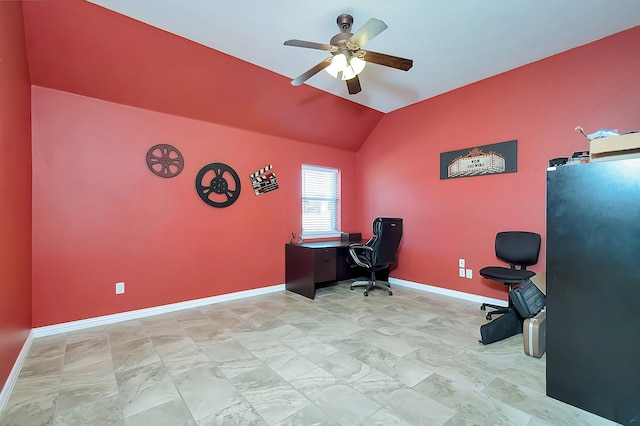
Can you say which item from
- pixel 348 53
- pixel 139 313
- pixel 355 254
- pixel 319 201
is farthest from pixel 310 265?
pixel 348 53

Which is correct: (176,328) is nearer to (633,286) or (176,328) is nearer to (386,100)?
(633,286)

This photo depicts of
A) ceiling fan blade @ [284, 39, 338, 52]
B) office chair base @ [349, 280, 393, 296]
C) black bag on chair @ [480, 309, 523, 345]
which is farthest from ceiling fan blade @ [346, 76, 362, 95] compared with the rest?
office chair base @ [349, 280, 393, 296]

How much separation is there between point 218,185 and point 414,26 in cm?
283

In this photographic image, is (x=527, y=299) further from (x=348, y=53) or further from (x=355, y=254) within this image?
(x=348, y=53)

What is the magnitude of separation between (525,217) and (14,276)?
482 centimetres

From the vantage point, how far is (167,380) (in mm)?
1998

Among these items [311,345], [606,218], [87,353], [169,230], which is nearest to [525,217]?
[606,218]

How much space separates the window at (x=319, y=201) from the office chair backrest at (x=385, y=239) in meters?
1.22

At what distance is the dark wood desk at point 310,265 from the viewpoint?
12.9ft

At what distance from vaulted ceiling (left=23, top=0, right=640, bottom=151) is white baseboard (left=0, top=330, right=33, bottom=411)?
2.35 meters

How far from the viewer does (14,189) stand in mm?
2096

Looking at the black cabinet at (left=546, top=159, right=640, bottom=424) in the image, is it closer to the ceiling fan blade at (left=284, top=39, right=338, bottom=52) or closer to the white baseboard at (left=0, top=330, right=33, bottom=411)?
the ceiling fan blade at (left=284, top=39, right=338, bottom=52)

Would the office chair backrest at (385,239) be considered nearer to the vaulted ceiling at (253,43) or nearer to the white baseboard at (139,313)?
the white baseboard at (139,313)

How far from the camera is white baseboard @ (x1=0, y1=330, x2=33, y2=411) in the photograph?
1.75 metres
